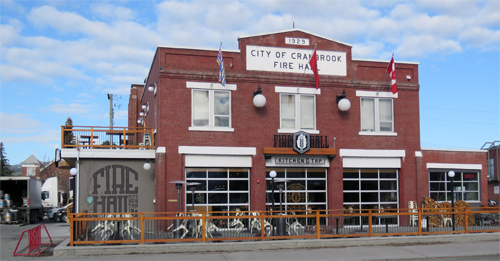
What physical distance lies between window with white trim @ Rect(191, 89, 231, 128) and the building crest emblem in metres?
3.10

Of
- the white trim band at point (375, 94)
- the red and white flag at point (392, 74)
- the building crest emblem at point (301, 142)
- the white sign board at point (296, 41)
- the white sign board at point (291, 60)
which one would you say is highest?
the white sign board at point (296, 41)

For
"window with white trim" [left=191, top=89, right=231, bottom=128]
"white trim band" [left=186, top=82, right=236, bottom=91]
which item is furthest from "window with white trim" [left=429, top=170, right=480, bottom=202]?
"white trim band" [left=186, top=82, right=236, bottom=91]

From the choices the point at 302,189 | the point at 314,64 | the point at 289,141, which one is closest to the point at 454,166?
the point at 302,189

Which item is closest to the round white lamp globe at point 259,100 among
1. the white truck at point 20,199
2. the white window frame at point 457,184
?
the white window frame at point 457,184

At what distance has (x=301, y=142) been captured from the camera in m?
21.9

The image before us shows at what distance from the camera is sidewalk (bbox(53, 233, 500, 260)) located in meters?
14.9

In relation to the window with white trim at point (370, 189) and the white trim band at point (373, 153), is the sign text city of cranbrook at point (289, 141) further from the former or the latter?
the window with white trim at point (370, 189)

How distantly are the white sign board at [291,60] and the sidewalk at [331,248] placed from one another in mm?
8856

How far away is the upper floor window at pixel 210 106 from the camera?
844 inches

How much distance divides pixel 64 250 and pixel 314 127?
1233 cm

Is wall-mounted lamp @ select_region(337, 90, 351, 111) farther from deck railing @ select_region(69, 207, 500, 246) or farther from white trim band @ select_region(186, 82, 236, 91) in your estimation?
deck railing @ select_region(69, 207, 500, 246)

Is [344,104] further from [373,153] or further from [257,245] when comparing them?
[257,245]

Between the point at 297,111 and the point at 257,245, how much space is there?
26.9ft

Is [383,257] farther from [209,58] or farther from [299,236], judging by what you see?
[209,58]
